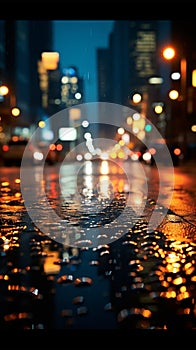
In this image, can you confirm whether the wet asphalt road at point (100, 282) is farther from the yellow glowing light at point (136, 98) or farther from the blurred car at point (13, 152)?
the blurred car at point (13, 152)

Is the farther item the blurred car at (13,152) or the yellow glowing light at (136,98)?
the blurred car at (13,152)

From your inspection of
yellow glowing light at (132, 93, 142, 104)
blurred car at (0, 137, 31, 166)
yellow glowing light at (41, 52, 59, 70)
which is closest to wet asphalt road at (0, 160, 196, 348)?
yellow glowing light at (41, 52, 59, 70)

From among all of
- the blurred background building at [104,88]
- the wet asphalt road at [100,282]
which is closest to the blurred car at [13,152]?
the blurred background building at [104,88]

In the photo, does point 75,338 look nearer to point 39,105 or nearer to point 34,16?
point 34,16

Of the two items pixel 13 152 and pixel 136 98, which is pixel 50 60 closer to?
pixel 136 98

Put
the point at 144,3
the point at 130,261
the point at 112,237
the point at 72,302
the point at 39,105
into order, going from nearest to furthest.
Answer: the point at 72,302
the point at 130,261
the point at 144,3
the point at 112,237
the point at 39,105

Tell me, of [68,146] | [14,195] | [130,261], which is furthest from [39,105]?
[130,261]

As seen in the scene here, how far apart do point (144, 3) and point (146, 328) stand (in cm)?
473

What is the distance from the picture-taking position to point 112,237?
7914 mm

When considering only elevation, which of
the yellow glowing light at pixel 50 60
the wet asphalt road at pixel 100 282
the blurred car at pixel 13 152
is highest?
the yellow glowing light at pixel 50 60

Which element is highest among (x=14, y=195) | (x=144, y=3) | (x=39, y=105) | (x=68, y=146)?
(x=39, y=105)

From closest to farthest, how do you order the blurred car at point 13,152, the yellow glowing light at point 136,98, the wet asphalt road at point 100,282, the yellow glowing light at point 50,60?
the wet asphalt road at point 100,282, the yellow glowing light at point 50,60, the yellow glowing light at point 136,98, the blurred car at point 13,152

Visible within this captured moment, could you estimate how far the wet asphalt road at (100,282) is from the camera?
3.88 metres

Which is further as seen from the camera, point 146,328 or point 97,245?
point 97,245
